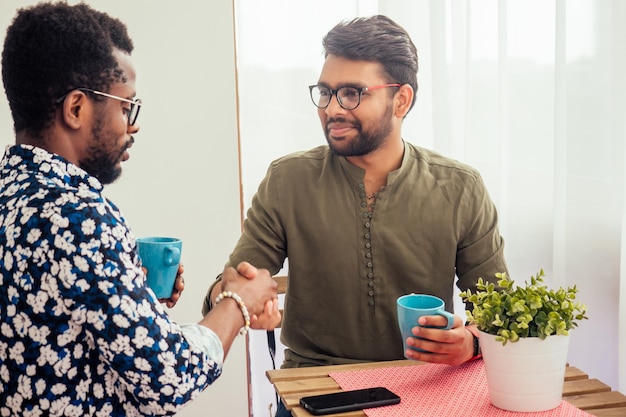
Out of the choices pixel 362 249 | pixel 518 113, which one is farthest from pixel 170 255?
pixel 518 113

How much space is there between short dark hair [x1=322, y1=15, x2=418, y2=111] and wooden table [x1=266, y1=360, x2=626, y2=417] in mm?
736

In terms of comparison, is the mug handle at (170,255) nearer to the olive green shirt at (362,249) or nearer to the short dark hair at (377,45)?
the olive green shirt at (362,249)

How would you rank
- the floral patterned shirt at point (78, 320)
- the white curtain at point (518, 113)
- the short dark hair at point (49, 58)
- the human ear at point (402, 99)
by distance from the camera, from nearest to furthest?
the floral patterned shirt at point (78, 320) → the short dark hair at point (49, 58) → the white curtain at point (518, 113) → the human ear at point (402, 99)

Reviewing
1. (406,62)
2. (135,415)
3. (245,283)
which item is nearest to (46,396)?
(135,415)

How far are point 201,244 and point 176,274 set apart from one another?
119cm

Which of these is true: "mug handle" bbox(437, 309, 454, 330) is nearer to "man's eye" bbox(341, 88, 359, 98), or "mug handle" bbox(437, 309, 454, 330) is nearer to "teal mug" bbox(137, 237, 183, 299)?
"teal mug" bbox(137, 237, 183, 299)

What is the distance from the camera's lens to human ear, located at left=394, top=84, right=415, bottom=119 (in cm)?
195

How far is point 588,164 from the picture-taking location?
1.87 metres

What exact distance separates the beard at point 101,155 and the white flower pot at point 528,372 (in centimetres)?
67

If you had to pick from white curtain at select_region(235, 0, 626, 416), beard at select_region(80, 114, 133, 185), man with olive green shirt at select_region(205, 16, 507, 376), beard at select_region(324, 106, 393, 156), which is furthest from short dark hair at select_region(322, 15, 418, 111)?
beard at select_region(80, 114, 133, 185)

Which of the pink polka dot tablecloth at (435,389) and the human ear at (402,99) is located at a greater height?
the human ear at (402,99)

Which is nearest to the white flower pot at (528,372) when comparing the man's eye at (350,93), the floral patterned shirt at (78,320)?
the floral patterned shirt at (78,320)

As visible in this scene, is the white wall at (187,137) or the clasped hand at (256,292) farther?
the white wall at (187,137)

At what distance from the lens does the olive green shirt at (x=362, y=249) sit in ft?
6.03
